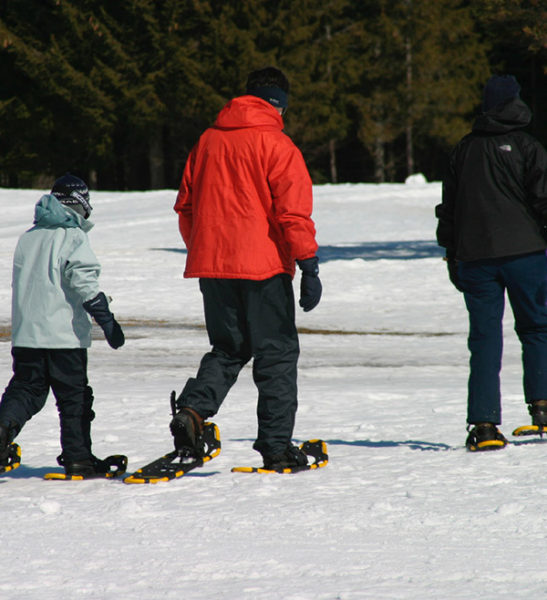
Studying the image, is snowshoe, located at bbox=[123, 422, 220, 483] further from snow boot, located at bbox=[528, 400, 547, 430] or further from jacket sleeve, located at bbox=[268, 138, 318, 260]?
snow boot, located at bbox=[528, 400, 547, 430]

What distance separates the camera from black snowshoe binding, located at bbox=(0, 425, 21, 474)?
4.78 m

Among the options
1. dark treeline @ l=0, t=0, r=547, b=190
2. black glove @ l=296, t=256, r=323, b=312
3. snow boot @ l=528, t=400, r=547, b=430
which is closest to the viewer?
black glove @ l=296, t=256, r=323, b=312

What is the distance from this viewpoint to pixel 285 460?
4.94 m

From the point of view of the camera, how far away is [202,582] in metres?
3.35

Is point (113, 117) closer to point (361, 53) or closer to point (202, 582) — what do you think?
point (361, 53)

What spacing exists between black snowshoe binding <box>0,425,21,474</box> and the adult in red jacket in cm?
75

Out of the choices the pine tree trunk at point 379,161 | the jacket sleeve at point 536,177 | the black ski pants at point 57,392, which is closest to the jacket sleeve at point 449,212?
the jacket sleeve at point 536,177

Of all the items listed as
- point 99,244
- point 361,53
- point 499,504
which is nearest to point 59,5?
point 361,53

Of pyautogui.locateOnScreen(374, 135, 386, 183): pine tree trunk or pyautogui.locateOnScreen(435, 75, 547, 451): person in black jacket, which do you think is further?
pyautogui.locateOnScreen(374, 135, 386, 183): pine tree trunk

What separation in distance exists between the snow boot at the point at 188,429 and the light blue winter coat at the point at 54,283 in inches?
22.0

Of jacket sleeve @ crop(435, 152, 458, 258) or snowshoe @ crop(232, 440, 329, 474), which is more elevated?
jacket sleeve @ crop(435, 152, 458, 258)

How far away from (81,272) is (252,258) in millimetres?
766

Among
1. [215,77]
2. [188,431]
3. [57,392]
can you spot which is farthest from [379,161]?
[188,431]

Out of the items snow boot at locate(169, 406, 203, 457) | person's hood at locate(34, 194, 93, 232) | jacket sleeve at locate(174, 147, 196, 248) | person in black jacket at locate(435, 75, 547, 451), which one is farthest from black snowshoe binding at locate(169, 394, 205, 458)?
person in black jacket at locate(435, 75, 547, 451)
